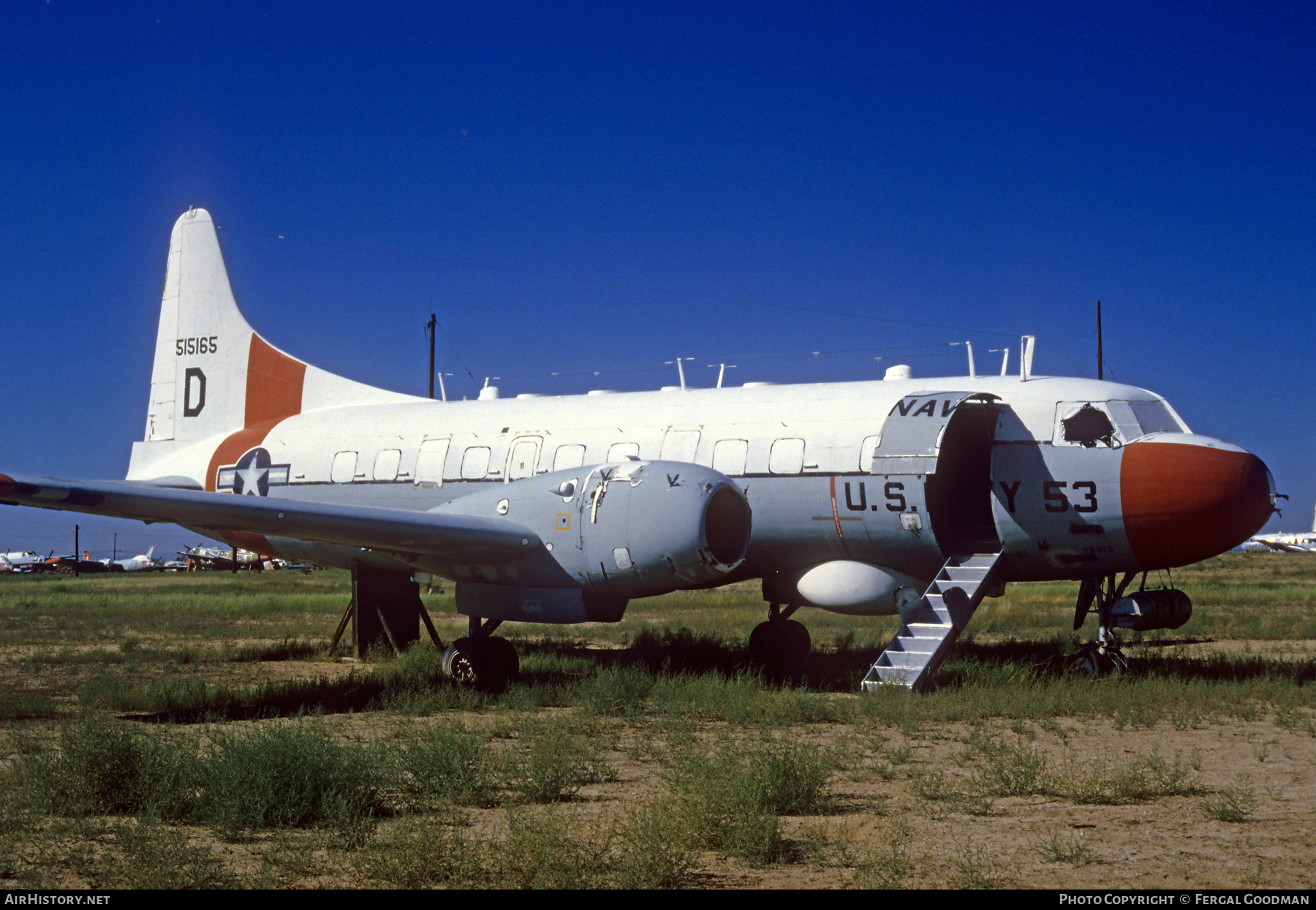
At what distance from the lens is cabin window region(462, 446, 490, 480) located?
16844 mm

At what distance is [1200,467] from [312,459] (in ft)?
43.2

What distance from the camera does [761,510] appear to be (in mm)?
14789

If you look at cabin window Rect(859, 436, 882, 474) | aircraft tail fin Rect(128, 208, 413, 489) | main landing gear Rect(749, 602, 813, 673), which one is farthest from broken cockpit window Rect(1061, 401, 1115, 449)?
aircraft tail fin Rect(128, 208, 413, 489)

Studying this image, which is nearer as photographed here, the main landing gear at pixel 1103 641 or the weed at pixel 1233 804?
the weed at pixel 1233 804

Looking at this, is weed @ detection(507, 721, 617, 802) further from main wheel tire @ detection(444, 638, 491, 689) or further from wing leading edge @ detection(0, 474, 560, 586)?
main wheel tire @ detection(444, 638, 491, 689)

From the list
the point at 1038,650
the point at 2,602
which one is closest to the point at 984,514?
the point at 1038,650

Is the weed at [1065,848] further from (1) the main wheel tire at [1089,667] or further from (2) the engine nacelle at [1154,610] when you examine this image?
(1) the main wheel tire at [1089,667]

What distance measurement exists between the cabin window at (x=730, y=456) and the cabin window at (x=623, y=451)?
46.4 inches

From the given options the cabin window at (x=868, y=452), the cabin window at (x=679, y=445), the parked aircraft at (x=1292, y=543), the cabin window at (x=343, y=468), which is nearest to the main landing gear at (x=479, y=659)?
the cabin window at (x=679, y=445)

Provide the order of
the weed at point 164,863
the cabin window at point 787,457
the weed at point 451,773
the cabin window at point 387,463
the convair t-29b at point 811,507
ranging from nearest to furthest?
the weed at point 164,863
the weed at point 451,773
the convair t-29b at point 811,507
the cabin window at point 787,457
the cabin window at point 387,463

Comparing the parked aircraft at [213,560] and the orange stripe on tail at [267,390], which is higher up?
the orange stripe on tail at [267,390]

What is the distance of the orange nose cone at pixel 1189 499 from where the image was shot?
43.3 ft

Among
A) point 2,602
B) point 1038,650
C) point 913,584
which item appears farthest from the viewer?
point 2,602

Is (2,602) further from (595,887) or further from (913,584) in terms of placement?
(595,887)
